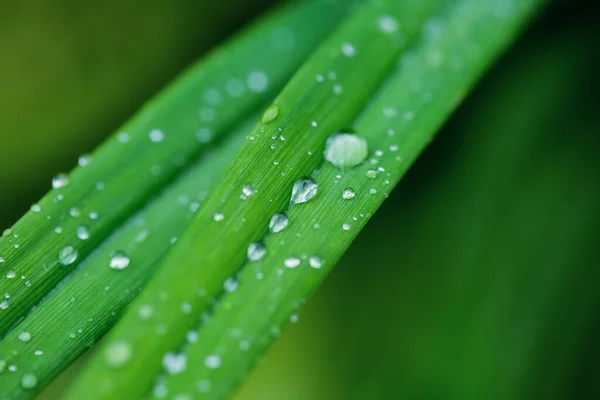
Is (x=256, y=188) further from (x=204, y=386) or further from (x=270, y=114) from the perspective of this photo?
(x=204, y=386)

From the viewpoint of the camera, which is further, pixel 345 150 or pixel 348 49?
pixel 348 49

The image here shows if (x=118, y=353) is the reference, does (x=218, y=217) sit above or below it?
above

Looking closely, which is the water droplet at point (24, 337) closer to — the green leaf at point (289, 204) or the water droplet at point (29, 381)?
the water droplet at point (29, 381)

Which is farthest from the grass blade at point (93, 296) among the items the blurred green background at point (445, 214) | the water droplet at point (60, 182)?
the blurred green background at point (445, 214)

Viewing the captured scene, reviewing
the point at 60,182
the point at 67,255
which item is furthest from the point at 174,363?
the point at 60,182

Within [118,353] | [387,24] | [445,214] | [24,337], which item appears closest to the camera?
[118,353]

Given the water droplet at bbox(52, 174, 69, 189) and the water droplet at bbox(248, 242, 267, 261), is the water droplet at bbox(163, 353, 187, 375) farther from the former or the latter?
the water droplet at bbox(52, 174, 69, 189)

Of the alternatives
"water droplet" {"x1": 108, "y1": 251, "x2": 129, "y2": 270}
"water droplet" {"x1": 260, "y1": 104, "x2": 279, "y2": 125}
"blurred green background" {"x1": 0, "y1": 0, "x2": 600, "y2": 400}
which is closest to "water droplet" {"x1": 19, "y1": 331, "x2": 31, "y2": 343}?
"water droplet" {"x1": 108, "y1": 251, "x2": 129, "y2": 270}
